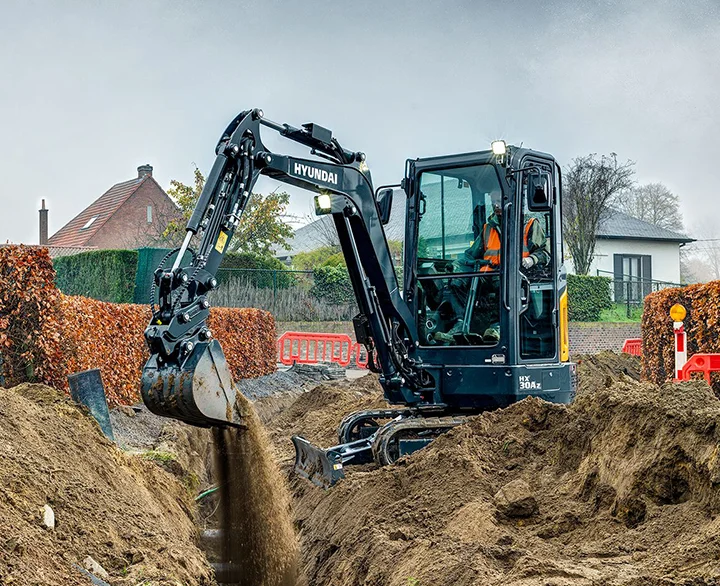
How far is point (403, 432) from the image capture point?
26.8 ft

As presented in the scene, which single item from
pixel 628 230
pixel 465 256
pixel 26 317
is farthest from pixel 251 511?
Result: pixel 628 230

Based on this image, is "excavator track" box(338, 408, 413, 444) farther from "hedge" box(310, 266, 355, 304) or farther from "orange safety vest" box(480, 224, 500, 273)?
"hedge" box(310, 266, 355, 304)

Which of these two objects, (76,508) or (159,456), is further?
(159,456)

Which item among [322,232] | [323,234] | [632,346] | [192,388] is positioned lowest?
[632,346]

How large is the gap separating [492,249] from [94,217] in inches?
1599

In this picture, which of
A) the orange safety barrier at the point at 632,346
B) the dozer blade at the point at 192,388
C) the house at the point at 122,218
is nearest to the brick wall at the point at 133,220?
the house at the point at 122,218

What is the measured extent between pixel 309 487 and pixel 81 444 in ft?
9.06

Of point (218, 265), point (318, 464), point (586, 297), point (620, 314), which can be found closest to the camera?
point (218, 265)

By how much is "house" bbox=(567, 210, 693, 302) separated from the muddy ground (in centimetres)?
3351

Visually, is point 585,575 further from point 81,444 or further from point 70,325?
point 70,325

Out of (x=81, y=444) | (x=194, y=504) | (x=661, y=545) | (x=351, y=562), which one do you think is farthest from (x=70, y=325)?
(x=661, y=545)

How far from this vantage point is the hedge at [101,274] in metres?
24.7

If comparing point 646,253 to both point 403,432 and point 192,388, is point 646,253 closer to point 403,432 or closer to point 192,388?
point 403,432

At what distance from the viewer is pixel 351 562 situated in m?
5.96
